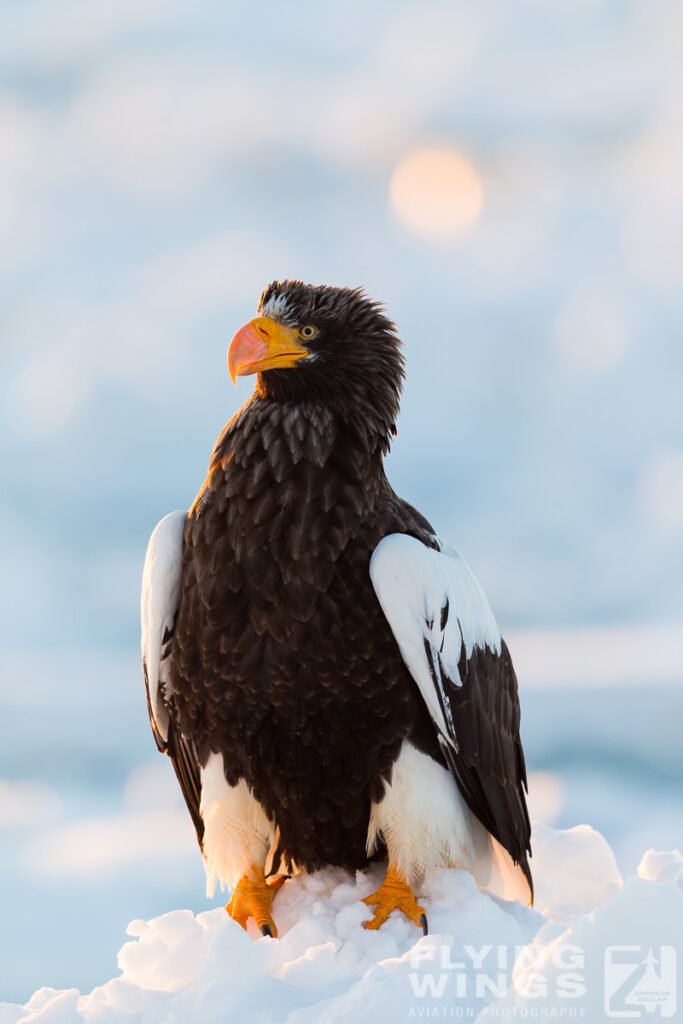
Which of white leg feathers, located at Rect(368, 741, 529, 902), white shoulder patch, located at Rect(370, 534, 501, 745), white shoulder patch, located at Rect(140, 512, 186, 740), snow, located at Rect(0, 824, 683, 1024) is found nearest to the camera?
snow, located at Rect(0, 824, 683, 1024)

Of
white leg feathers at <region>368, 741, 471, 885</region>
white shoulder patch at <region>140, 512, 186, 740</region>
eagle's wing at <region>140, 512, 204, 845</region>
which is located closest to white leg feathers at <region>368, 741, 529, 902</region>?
white leg feathers at <region>368, 741, 471, 885</region>

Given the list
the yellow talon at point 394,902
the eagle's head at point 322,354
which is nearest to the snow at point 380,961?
the yellow talon at point 394,902

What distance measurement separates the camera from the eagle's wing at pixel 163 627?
4812mm

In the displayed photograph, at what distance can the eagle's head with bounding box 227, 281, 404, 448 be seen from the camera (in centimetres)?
470

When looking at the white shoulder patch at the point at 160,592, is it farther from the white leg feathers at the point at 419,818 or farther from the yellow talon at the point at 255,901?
the white leg feathers at the point at 419,818

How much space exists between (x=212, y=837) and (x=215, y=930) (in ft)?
2.75

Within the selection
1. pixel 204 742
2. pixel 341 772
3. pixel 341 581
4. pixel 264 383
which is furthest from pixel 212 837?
pixel 264 383

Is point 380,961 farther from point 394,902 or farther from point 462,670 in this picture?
point 462,670

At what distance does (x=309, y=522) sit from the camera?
4480 millimetres

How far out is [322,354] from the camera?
4.77m

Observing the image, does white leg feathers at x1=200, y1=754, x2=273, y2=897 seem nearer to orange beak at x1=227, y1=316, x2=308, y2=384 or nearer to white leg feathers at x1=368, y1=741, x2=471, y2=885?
white leg feathers at x1=368, y1=741, x2=471, y2=885

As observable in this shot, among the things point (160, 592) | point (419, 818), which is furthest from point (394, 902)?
point (160, 592)

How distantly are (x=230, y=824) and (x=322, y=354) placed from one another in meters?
2.31

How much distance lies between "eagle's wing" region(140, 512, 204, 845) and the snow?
883 millimetres
